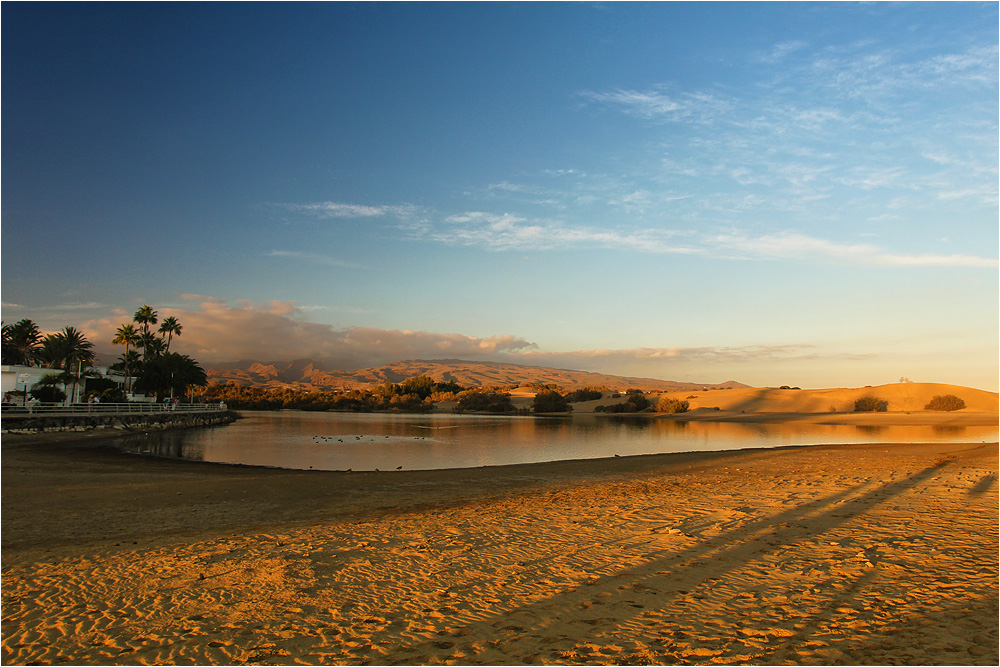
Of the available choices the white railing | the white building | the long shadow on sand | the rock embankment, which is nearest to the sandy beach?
the long shadow on sand

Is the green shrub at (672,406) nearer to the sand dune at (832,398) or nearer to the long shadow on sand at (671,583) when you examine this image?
the sand dune at (832,398)

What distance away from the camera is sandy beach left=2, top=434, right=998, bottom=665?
15.1 feet

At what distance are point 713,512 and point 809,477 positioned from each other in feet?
24.5

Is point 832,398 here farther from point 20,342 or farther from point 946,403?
point 20,342

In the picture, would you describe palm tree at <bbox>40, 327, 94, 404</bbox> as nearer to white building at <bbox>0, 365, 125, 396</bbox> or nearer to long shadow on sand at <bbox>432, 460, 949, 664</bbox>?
white building at <bbox>0, 365, 125, 396</bbox>

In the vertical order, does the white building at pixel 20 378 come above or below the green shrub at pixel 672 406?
above

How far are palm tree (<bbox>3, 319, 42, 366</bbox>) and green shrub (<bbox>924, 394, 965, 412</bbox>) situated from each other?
124 meters

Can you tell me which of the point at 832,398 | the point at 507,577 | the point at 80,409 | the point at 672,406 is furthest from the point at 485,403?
the point at 507,577

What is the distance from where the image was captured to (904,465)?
18109mm

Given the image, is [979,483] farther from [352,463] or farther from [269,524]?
[352,463]

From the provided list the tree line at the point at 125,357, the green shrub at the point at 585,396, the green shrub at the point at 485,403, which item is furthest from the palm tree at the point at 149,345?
the green shrub at the point at 585,396

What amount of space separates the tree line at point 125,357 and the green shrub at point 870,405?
92881 mm

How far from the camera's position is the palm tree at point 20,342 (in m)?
74.9

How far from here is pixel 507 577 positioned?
6387mm
